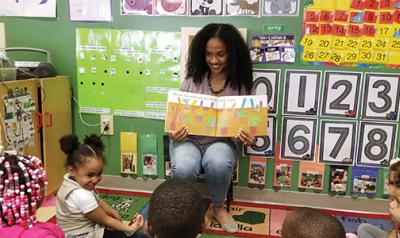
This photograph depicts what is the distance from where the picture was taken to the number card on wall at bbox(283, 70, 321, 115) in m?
2.04

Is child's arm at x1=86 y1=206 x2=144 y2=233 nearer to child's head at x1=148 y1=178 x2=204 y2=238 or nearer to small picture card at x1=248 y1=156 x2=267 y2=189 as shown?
child's head at x1=148 y1=178 x2=204 y2=238

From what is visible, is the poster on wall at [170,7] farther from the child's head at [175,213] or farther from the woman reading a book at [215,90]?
the child's head at [175,213]

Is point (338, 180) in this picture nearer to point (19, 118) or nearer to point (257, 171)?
point (257, 171)

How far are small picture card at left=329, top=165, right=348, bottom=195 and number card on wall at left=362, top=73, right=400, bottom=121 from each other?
33cm

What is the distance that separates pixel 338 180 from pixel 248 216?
21.8 inches

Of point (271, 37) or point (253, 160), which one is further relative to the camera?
point (253, 160)

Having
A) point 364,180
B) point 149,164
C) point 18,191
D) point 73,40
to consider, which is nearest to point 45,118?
point 73,40

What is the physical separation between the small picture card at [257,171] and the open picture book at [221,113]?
1.20 feet

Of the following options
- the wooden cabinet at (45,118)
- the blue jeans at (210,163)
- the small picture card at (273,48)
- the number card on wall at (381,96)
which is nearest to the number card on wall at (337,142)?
the number card on wall at (381,96)

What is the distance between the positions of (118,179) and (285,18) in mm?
1372

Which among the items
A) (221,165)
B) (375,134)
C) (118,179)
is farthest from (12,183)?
(375,134)

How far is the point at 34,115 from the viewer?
2.02m

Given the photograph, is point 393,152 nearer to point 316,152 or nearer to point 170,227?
point 316,152

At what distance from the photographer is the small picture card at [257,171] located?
7.15ft
